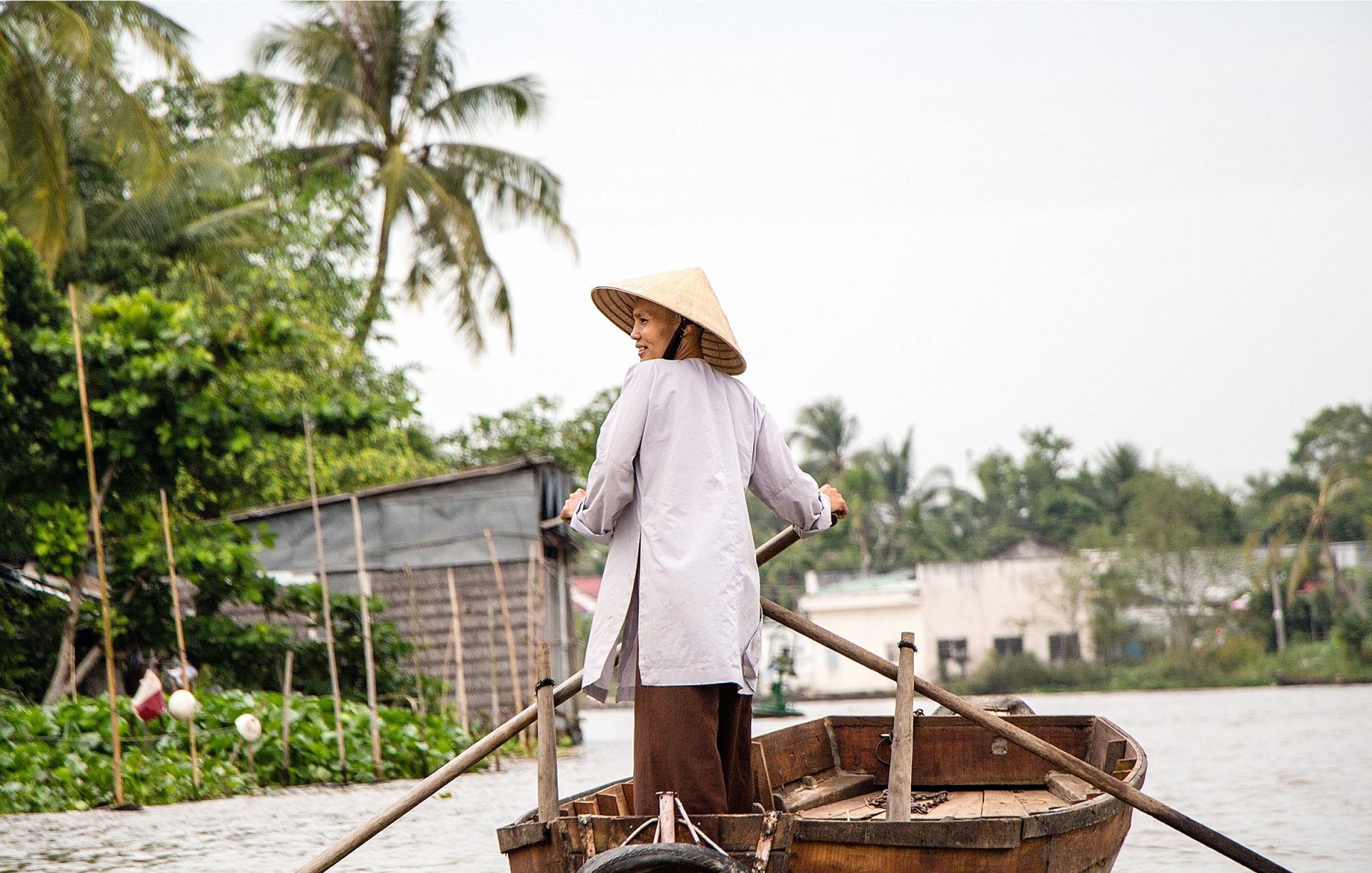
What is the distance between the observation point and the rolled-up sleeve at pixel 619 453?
334cm

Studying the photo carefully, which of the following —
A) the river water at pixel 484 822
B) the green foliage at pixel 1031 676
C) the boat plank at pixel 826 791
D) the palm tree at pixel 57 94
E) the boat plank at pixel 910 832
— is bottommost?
the green foliage at pixel 1031 676

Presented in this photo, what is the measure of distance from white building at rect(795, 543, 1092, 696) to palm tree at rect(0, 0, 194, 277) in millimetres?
26266

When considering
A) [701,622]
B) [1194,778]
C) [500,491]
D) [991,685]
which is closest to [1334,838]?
[1194,778]

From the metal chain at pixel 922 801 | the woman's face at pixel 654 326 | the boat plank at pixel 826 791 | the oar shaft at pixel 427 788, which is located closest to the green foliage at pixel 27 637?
the boat plank at pixel 826 791

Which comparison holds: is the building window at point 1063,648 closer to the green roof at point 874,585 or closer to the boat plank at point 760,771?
the green roof at point 874,585

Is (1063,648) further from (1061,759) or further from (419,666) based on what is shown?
(1061,759)

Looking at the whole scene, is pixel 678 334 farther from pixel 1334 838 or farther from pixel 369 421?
pixel 369 421

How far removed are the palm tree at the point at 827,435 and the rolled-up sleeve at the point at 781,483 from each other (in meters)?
41.0

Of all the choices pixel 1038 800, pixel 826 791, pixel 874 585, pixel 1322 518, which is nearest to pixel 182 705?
pixel 826 791

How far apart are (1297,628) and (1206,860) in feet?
111

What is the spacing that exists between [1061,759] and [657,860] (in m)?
1.40

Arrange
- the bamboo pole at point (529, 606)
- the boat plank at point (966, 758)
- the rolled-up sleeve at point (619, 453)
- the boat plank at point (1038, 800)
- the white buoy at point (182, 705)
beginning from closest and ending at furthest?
the rolled-up sleeve at point (619, 453) < the boat plank at point (1038, 800) < the boat plank at point (966, 758) < the white buoy at point (182, 705) < the bamboo pole at point (529, 606)

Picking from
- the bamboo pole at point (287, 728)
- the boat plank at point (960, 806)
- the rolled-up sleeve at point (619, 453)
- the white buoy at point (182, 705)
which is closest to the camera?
the rolled-up sleeve at point (619, 453)

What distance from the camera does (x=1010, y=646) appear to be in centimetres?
3800
